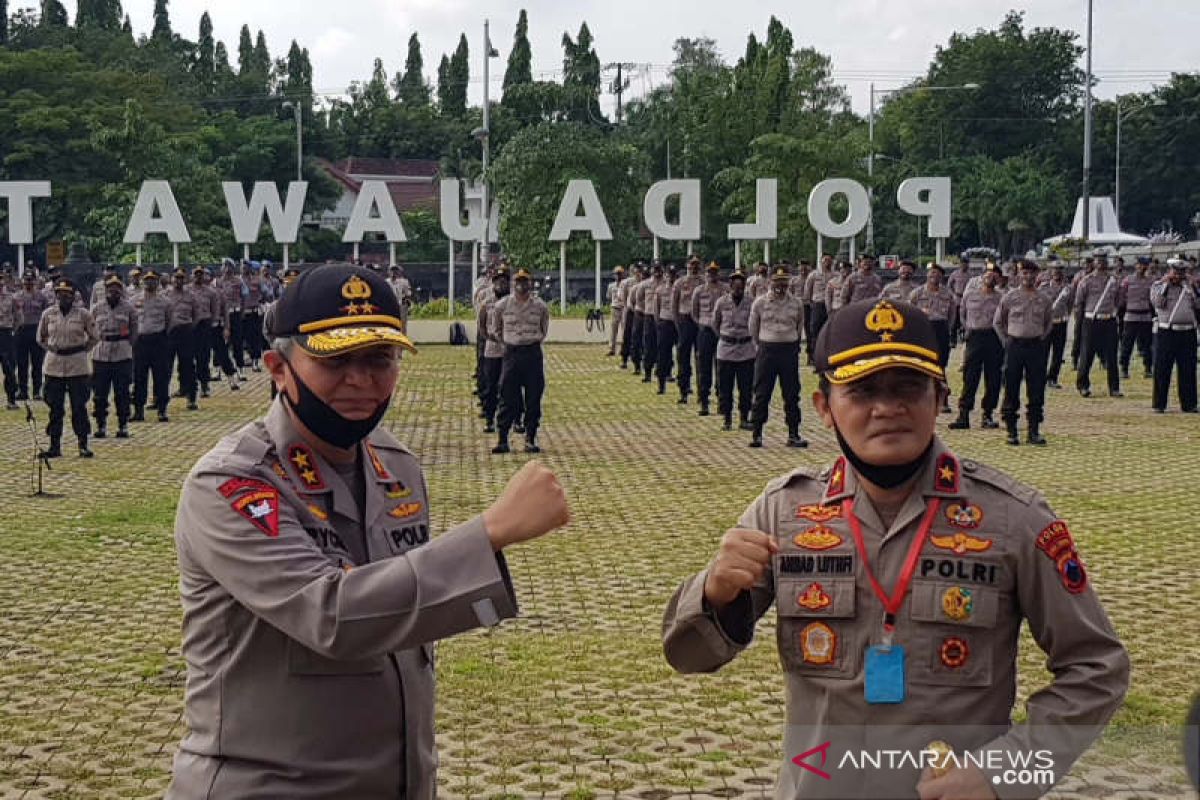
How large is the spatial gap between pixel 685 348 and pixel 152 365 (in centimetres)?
751

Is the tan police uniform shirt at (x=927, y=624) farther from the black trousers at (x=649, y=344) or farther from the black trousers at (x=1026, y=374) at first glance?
the black trousers at (x=649, y=344)

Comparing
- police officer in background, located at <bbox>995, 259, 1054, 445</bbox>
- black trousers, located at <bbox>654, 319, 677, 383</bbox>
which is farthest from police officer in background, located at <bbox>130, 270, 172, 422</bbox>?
police officer in background, located at <bbox>995, 259, 1054, 445</bbox>

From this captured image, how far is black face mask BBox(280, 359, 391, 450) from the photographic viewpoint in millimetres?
3172

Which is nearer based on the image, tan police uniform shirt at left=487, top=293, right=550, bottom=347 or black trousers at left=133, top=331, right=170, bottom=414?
tan police uniform shirt at left=487, top=293, right=550, bottom=347

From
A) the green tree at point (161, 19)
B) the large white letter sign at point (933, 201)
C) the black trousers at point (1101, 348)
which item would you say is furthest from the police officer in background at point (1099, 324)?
the green tree at point (161, 19)

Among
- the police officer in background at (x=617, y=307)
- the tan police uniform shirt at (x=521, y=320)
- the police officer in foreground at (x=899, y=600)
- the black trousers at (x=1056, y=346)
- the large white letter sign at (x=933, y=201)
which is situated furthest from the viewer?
the large white letter sign at (x=933, y=201)

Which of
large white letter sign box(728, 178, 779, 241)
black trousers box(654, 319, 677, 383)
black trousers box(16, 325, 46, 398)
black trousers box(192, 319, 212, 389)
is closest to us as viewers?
black trousers box(16, 325, 46, 398)

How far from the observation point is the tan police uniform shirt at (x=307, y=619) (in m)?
2.80

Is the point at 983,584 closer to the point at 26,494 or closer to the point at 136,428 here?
the point at 26,494

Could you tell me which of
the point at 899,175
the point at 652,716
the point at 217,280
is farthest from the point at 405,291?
the point at 899,175

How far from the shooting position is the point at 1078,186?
80688mm

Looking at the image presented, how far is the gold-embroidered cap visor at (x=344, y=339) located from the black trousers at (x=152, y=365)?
64.2 ft

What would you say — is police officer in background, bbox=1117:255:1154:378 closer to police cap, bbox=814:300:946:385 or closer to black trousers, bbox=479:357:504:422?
black trousers, bbox=479:357:504:422

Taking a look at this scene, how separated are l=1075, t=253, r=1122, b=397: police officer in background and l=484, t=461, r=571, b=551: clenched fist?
23.0m
